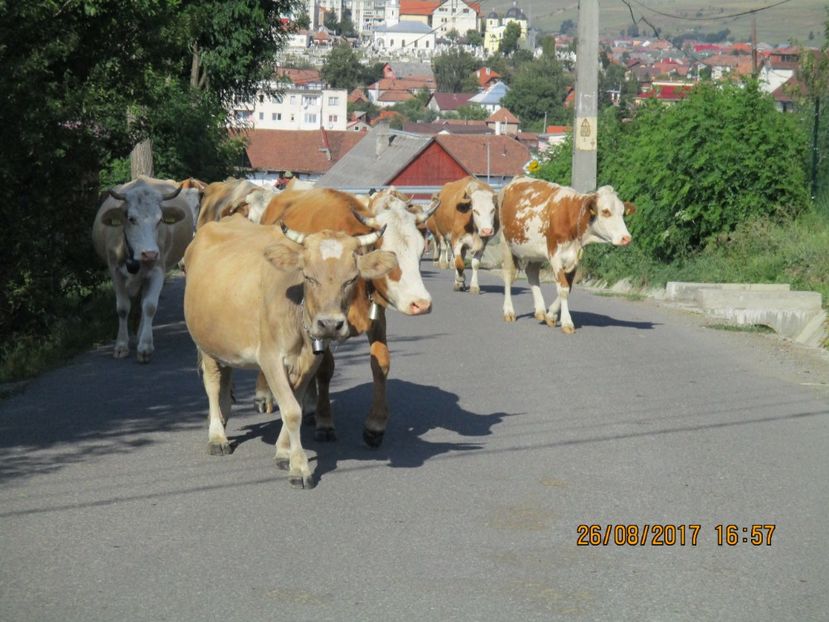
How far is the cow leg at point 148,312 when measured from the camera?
48.4 feet

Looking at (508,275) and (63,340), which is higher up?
(508,275)

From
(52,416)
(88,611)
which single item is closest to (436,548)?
(88,611)

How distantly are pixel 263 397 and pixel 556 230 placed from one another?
25.5ft

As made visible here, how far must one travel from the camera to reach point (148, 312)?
15.2 m

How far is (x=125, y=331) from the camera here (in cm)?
1534

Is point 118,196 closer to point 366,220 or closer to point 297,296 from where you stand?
point 366,220

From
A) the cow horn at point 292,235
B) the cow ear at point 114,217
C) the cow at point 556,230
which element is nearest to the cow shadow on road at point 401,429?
the cow horn at point 292,235

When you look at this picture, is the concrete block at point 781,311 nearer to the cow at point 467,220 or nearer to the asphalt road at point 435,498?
the asphalt road at point 435,498

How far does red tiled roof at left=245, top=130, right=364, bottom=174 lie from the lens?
12275 cm

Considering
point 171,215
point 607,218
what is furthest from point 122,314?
point 607,218

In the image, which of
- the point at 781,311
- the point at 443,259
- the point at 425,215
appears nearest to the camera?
the point at 425,215

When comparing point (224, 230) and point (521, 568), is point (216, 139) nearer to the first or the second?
point (224, 230)

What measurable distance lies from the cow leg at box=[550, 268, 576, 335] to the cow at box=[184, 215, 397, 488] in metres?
7.75

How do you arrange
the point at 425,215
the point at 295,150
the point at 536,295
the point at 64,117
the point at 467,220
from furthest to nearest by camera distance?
the point at 295,150, the point at 467,220, the point at 536,295, the point at 64,117, the point at 425,215
